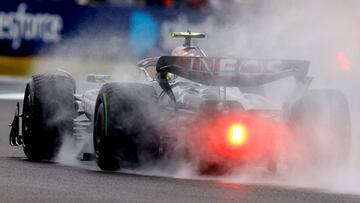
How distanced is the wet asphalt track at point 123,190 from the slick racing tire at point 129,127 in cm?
18

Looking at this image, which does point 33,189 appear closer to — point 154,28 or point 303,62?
point 303,62

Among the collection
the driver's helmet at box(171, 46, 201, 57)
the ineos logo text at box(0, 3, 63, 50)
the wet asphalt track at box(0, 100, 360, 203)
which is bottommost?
the wet asphalt track at box(0, 100, 360, 203)

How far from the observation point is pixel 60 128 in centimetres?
1313

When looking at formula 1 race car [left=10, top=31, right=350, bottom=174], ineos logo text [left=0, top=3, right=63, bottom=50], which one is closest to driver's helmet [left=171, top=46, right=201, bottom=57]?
formula 1 race car [left=10, top=31, right=350, bottom=174]

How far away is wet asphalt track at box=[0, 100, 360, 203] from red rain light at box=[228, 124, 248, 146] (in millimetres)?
391

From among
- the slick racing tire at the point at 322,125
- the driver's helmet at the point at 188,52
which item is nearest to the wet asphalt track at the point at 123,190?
the slick racing tire at the point at 322,125

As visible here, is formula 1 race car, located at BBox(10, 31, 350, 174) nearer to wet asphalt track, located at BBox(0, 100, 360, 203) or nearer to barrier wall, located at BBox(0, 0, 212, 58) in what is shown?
wet asphalt track, located at BBox(0, 100, 360, 203)

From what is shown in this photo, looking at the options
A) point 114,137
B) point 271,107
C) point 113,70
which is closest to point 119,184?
point 114,137

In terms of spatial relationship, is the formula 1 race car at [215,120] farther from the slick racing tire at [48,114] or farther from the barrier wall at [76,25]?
the barrier wall at [76,25]

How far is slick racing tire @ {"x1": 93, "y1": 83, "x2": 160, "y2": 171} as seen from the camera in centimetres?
1154

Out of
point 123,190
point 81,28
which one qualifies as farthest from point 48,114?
point 81,28

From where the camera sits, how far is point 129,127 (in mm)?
11531

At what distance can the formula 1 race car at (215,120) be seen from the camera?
11398mm

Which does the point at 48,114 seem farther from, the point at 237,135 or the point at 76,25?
the point at 76,25
